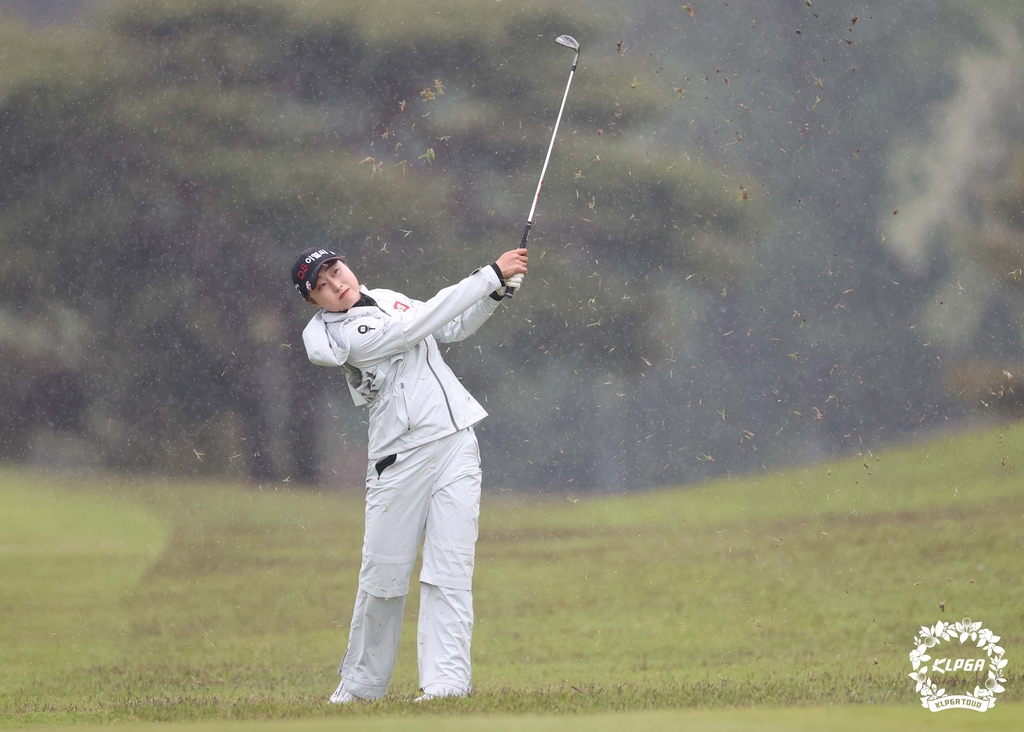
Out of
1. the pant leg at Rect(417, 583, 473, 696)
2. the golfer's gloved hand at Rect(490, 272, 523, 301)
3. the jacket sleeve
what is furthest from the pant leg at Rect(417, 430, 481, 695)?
the golfer's gloved hand at Rect(490, 272, 523, 301)

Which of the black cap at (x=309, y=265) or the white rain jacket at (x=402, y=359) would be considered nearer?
the white rain jacket at (x=402, y=359)

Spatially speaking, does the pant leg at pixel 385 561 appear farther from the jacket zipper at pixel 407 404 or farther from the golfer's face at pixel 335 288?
the golfer's face at pixel 335 288

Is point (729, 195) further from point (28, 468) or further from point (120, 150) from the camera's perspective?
point (28, 468)

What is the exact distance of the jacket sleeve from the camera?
597 cm

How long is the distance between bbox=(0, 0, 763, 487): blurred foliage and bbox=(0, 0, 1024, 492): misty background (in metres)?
0.03

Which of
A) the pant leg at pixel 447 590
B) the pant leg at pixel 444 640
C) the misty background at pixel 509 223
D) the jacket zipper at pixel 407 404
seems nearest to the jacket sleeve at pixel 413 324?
the jacket zipper at pixel 407 404

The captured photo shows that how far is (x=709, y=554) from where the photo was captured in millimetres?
12281

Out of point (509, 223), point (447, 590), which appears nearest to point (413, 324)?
point (447, 590)

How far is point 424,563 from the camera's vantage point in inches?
236

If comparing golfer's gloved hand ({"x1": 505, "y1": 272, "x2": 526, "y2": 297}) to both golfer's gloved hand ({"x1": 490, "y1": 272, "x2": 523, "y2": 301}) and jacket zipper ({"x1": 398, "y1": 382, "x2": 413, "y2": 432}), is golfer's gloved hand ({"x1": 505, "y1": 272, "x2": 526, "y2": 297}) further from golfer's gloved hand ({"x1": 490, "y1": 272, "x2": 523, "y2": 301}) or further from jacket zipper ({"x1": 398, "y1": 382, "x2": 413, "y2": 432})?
jacket zipper ({"x1": 398, "y1": 382, "x2": 413, "y2": 432})

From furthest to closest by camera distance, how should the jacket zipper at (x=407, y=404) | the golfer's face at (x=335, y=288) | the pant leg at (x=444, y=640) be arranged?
the golfer's face at (x=335, y=288) → the jacket zipper at (x=407, y=404) → the pant leg at (x=444, y=640)

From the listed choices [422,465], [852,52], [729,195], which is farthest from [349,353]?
[852,52]

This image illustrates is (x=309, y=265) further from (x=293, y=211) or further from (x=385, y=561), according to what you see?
(x=293, y=211)

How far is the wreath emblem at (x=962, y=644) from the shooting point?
6098 mm
